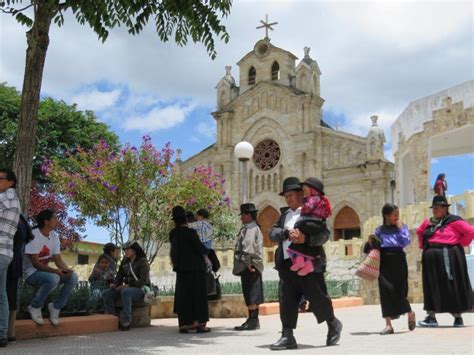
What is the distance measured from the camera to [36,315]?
585cm

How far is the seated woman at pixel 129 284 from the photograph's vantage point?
6.87m

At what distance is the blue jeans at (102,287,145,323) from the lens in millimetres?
6840

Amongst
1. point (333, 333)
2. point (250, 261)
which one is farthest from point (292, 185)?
point (250, 261)

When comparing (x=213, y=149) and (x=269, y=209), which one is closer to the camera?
(x=269, y=209)

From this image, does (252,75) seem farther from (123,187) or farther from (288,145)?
(123,187)

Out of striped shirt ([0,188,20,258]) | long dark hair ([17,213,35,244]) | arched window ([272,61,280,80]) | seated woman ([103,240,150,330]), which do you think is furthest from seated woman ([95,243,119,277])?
arched window ([272,61,280,80])

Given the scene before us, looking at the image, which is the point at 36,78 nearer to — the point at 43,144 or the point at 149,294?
the point at 149,294

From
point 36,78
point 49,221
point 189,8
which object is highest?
point 189,8

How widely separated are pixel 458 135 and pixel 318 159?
16792 millimetres

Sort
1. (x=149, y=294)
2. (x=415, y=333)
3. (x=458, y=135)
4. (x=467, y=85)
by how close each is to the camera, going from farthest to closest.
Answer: (x=458, y=135) < (x=467, y=85) < (x=149, y=294) < (x=415, y=333)

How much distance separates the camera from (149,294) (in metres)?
7.19

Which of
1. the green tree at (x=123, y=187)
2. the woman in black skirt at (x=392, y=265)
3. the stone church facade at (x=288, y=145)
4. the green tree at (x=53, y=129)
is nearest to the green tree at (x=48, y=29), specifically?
the woman in black skirt at (x=392, y=265)

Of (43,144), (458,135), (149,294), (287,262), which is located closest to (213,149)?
(43,144)

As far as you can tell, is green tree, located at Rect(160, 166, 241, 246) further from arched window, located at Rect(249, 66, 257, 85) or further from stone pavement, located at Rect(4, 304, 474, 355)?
arched window, located at Rect(249, 66, 257, 85)
